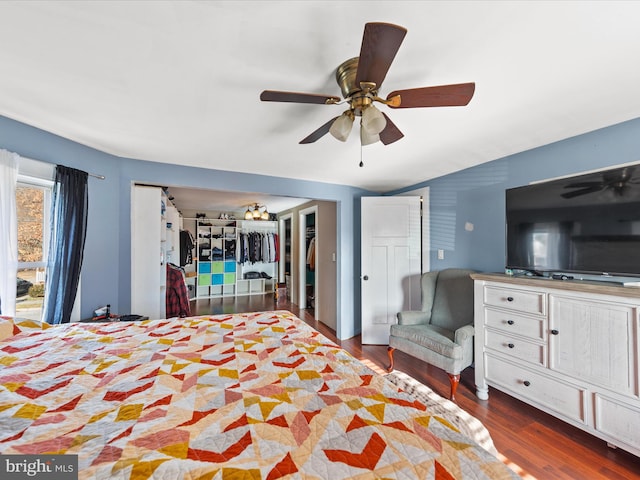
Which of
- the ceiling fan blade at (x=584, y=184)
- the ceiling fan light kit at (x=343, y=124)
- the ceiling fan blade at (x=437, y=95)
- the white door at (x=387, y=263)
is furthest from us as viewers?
the white door at (x=387, y=263)

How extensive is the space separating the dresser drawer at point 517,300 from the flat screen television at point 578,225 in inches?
10.6

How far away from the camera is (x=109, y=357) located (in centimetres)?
117

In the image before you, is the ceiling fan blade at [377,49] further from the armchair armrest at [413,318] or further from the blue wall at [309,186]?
the armchair armrest at [413,318]

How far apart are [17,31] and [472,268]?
11.4ft

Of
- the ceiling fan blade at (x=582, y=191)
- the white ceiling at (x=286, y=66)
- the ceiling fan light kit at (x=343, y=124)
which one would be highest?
the white ceiling at (x=286, y=66)

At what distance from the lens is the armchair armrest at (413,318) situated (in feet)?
8.86

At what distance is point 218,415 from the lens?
79 centimetres

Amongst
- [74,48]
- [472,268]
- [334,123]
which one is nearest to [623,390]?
[472,268]

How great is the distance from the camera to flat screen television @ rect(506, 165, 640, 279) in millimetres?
1600

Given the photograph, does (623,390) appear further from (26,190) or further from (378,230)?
(26,190)

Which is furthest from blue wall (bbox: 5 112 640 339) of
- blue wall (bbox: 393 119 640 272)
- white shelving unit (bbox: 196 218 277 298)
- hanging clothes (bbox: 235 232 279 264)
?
white shelving unit (bbox: 196 218 277 298)

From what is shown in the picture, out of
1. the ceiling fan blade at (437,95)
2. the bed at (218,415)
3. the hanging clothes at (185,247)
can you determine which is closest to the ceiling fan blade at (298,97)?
the ceiling fan blade at (437,95)

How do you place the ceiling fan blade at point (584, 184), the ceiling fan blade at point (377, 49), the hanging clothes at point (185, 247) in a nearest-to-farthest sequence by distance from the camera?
1. the ceiling fan blade at point (377, 49)
2. the ceiling fan blade at point (584, 184)
3. the hanging clothes at point (185, 247)

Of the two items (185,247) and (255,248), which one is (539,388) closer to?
(255,248)
